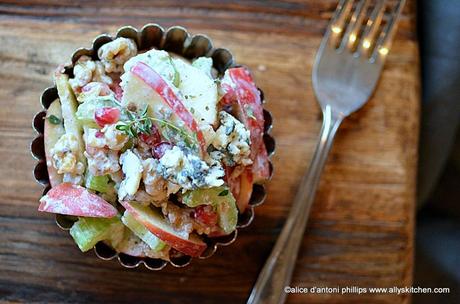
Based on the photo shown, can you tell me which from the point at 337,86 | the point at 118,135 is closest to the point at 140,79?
the point at 118,135

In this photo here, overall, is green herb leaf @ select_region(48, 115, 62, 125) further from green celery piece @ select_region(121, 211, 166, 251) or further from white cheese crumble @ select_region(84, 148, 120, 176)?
green celery piece @ select_region(121, 211, 166, 251)

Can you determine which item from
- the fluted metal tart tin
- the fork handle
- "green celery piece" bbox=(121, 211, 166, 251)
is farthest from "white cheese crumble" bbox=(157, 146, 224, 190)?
the fork handle

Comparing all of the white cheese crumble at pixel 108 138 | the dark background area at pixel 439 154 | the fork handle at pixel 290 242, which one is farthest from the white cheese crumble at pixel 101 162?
the dark background area at pixel 439 154

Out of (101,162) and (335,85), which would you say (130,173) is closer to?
(101,162)

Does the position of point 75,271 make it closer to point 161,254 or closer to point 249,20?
point 161,254

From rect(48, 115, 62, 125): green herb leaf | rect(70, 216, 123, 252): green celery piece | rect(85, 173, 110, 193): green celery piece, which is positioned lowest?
rect(70, 216, 123, 252): green celery piece
